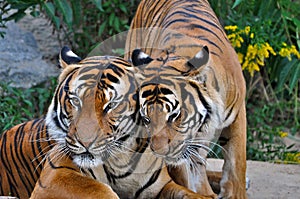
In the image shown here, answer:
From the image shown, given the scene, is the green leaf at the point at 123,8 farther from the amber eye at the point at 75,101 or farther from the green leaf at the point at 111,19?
the amber eye at the point at 75,101

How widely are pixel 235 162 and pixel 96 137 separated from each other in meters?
0.99

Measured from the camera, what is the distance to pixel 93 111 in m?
2.86

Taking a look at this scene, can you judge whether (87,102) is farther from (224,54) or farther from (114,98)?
(224,54)

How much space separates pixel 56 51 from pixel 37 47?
0.21m

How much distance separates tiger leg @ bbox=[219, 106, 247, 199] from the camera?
11.6 ft

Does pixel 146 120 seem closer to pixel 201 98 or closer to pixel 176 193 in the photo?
pixel 201 98

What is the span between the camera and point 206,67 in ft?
10.3

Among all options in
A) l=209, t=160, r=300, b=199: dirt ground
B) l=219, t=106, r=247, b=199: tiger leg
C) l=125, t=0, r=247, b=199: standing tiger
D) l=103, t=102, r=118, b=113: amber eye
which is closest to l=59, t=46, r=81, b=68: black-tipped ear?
l=125, t=0, r=247, b=199: standing tiger

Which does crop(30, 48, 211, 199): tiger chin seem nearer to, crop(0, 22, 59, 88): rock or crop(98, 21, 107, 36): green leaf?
crop(0, 22, 59, 88): rock

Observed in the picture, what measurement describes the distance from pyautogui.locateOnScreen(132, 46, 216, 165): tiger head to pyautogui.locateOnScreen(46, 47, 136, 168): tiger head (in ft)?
0.23

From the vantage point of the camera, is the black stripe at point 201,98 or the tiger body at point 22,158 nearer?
the black stripe at point 201,98

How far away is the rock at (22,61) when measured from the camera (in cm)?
620

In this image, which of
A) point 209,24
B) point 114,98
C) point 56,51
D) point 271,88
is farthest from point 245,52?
point 114,98

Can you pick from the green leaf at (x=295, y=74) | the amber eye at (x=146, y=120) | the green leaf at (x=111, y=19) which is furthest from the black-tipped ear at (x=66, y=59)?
the green leaf at (x=111, y=19)
